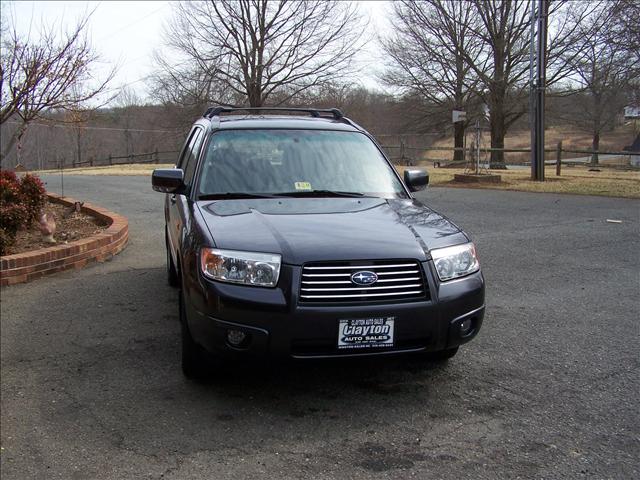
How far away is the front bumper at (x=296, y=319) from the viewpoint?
124 inches

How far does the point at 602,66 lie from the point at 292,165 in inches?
954

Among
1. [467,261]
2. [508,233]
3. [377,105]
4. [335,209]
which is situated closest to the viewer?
[467,261]

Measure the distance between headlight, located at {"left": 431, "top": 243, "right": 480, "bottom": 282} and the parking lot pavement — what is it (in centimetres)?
73

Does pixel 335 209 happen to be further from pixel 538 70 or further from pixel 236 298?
pixel 538 70

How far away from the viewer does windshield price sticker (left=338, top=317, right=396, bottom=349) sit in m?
3.18

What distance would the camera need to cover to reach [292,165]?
457cm

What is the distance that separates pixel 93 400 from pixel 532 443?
2464 mm

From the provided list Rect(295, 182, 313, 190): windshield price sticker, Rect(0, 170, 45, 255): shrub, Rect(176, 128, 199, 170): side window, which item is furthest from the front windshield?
Rect(0, 170, 45, 255): shrub

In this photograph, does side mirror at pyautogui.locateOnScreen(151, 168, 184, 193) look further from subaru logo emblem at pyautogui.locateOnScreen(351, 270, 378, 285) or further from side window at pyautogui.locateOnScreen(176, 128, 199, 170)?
subaru logo emblem at pyautogui.locateOnScreen(351, 270, 378, 285)

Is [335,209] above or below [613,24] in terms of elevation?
below

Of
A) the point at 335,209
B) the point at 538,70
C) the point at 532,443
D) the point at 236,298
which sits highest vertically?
the point at 538,70

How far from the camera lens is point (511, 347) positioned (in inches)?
171

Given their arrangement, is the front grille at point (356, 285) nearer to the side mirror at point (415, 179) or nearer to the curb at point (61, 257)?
the side mirror at point (415, 179)

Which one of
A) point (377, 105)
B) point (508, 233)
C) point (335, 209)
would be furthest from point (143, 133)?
point (335, 209)
